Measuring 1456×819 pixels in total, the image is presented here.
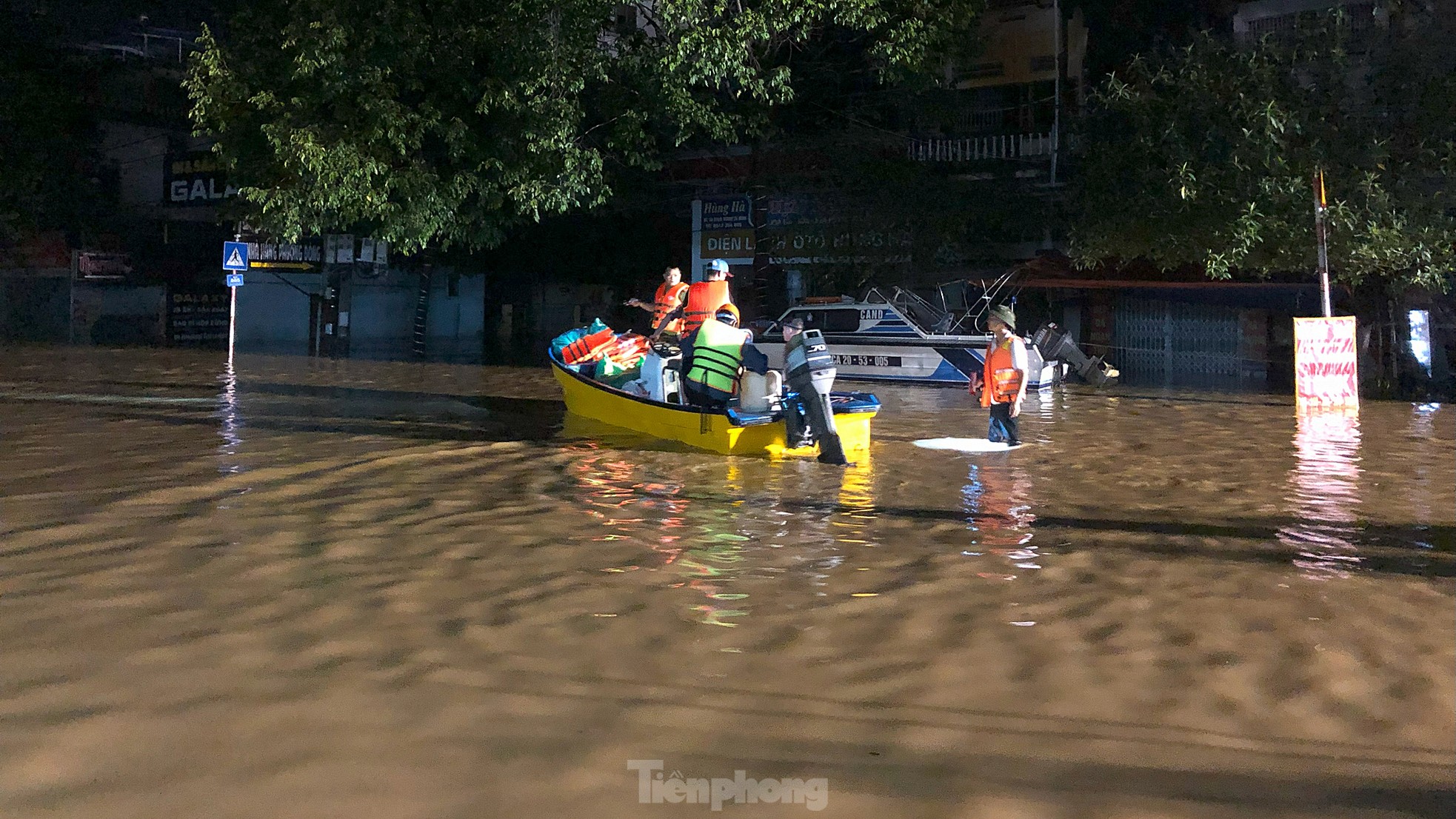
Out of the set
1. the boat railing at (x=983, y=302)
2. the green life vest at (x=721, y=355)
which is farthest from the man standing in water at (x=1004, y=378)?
the boat railing at (x=983, y=302)

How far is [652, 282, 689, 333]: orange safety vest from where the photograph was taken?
14.4m

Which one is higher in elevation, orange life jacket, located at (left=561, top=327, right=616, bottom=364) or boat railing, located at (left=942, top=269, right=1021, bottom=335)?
boat railing, located at (left=942, top=269, right=1021, bottom=335)

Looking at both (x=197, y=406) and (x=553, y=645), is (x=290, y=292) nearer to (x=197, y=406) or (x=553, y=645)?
(x=197, y=406)

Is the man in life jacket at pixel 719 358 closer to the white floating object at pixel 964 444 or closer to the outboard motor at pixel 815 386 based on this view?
the outboard motor at pixel 815 386

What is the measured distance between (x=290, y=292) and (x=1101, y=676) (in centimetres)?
3619

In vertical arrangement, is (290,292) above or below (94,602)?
above

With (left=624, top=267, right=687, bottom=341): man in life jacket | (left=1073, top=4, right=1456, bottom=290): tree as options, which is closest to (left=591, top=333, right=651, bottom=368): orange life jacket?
(left=624, top=267, right=687, bottom=341): man in life jacket

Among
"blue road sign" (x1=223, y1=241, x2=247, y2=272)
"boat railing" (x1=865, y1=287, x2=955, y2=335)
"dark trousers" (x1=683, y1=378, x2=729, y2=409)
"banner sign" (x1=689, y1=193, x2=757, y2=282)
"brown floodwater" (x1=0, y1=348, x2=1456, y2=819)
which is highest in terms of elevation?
"banner sign" (x1=689, y1=193, x2=757, y2=282)

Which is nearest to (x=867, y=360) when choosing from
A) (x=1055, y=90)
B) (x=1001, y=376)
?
(x=1055, y=90)

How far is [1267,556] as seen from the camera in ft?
25.0

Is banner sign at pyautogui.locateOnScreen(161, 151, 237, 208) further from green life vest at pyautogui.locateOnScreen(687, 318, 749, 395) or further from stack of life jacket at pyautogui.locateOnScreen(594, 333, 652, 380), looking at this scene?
green life vest at pyautogui.locateOnScreen(687, 318, 749, 395)

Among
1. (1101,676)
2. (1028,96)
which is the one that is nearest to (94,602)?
(1101,676)

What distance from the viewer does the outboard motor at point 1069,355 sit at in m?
21.1

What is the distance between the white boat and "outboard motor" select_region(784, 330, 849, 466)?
9311 millimetres
